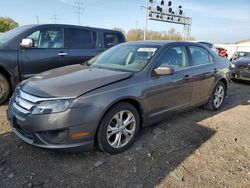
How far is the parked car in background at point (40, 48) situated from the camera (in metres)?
4.79

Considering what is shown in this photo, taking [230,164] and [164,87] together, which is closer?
[230,164]

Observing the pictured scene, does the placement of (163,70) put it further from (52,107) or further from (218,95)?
(218,95)

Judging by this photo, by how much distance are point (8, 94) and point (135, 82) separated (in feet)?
10.1

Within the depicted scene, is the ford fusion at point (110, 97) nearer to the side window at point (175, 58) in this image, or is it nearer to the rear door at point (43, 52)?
the side window at point (175, 58)

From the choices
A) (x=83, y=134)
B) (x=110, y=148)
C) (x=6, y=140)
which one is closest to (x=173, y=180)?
(x=110, y=148)

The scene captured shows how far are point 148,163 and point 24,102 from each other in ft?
5.54

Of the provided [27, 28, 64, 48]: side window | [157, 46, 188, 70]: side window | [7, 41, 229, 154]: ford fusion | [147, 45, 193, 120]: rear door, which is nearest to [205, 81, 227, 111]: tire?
[7, 41, 229, 154]: ford fusion

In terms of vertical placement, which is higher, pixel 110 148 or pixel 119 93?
pixel 119 93

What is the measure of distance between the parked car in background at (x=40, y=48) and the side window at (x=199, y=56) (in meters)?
2.66

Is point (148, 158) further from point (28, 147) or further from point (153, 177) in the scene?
point (28, 147)

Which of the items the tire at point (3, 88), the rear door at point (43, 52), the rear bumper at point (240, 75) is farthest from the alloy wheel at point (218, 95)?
the tire at point (3, 88)

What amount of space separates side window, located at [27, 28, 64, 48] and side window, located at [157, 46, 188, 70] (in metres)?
2.82

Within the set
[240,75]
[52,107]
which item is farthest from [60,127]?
[240,75]

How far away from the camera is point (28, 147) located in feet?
10.4
